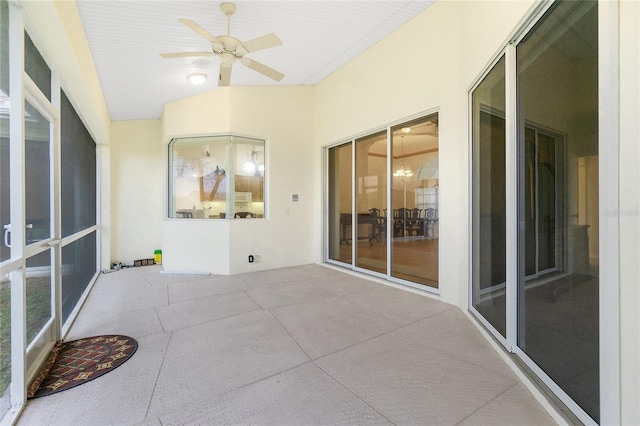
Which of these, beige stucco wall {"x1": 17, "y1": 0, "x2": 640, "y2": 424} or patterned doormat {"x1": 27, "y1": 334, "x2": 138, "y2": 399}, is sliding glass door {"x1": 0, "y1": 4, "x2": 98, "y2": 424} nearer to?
patterned doormat {"x1": 27, "y1": 334, "x2": 138, "y2": 399}

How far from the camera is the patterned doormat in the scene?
1924 mm

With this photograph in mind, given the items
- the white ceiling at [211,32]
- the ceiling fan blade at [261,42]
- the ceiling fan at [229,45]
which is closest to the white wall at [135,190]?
the white ceiling at [211,32]

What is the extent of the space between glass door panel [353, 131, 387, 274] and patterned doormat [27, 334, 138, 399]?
3524 mm

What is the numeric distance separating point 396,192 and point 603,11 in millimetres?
3124

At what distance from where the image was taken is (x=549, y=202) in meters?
1.91

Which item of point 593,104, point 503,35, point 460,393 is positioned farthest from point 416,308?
point 503,35

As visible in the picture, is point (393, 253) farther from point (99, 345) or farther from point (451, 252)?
point (99, 345)

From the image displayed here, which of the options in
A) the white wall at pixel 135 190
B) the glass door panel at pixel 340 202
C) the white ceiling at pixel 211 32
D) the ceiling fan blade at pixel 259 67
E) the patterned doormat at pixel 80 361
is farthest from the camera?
the white wall at pixel 135 190

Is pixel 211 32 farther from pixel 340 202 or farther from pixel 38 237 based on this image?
pixel 340 202

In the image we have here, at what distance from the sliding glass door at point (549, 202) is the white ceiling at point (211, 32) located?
1.98 meters

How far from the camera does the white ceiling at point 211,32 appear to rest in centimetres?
313

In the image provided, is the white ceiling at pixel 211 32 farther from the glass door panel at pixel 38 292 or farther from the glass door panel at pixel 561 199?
the glass door panel at pixel 38 292

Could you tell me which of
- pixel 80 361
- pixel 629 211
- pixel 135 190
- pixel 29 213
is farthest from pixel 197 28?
pixel 135 190

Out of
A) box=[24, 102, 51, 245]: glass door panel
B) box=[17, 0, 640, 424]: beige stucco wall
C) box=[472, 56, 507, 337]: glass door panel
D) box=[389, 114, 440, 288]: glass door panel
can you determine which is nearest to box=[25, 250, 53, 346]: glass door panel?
box=[24, 102, 51, 245]: glass door panel
